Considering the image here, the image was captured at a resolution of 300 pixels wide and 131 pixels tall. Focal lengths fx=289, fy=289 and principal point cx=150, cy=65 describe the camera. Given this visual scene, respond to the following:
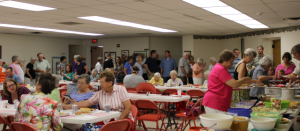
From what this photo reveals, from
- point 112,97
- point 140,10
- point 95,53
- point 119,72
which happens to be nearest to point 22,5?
point 140,10

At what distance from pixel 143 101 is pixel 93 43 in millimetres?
12389

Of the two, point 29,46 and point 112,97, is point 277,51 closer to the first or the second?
point 112,97

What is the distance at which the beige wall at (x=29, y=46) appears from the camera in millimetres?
13148

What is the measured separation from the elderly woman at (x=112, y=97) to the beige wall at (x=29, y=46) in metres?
10.4

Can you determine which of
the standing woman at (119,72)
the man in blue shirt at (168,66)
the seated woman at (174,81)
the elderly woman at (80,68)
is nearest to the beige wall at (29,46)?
the elderly woman at (80,68)

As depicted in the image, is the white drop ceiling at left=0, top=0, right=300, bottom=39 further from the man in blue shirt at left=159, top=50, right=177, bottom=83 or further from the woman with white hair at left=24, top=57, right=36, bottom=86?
the man in blue shirt at left=159, top=50, right=177, bottom=83

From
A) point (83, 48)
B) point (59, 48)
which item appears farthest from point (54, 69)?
point (83, 48)

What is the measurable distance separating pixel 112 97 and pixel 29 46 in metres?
11.5

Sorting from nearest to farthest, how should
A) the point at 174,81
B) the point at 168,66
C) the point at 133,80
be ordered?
the point at 133,80, the point at 174,81, the point at 168,66

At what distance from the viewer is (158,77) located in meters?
9.03

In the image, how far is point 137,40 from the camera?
→ 617 inches

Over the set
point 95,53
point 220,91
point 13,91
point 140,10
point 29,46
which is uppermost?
point 140,10

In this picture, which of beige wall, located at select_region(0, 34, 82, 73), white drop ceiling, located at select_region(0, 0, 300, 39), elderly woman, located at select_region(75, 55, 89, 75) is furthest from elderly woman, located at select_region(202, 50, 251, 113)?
beige wall, located at select_region(0, 34, 82, 73)

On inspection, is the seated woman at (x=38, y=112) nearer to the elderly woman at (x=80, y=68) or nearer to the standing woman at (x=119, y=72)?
the elderly woman at (x=80, y=68)
